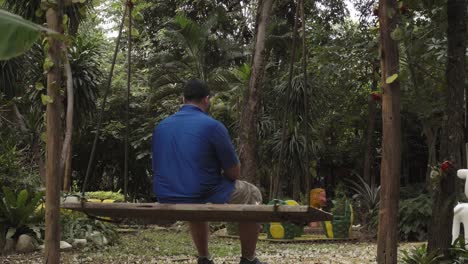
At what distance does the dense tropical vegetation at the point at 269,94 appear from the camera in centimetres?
712

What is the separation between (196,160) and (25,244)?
5699mm

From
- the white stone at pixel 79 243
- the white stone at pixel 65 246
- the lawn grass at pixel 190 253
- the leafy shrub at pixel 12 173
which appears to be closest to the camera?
the lawn grass at pixel 190 253

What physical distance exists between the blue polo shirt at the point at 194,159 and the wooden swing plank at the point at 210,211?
7.9 inches

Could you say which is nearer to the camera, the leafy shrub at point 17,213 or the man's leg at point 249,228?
the man's leg at point 249,228

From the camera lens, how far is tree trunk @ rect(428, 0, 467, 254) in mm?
6039

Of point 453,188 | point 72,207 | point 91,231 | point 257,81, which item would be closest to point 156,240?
point 91,231

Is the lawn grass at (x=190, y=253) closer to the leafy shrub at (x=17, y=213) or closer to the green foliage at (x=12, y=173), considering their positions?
the leafy shrub at (x=17, y=213)

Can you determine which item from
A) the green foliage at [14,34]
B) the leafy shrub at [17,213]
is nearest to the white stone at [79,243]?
the leafy shrub at [17,213]

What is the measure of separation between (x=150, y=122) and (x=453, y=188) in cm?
1273

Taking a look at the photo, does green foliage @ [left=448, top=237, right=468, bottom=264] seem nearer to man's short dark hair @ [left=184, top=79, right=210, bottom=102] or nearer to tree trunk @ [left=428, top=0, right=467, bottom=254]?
tree trunk @ [left=428, top=0, right=467, bottom=254]

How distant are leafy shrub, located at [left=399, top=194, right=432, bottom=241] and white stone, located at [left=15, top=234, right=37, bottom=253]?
6.82 metres

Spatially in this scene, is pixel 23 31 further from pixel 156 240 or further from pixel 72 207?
pixel 156 240

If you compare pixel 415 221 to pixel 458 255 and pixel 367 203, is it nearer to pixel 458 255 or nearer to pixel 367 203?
pixel 367 203

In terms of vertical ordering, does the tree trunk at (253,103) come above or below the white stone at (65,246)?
above
